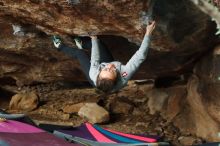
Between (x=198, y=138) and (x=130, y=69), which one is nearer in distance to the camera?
(x=130, y=69)

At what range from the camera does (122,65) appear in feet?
21.2

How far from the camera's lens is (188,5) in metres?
6.49

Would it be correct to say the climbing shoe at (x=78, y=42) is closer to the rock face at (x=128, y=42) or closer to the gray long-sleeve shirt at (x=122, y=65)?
the rock face at (x=128, y=42)

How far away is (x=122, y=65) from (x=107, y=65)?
0.81 feet

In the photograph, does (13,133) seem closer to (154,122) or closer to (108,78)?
(108,78)

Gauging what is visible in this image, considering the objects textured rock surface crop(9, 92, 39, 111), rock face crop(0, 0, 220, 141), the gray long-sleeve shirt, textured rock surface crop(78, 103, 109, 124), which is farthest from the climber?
textured rock surface crop(9, 92, 39, 111)

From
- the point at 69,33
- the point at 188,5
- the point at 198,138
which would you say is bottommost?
the point at 198,138

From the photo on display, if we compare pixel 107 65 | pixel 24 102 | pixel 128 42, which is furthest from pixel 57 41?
pixel 24 102

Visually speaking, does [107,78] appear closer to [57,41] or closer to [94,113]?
[57,41]

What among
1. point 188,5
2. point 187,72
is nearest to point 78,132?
point 188,5

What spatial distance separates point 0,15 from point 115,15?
204 cm

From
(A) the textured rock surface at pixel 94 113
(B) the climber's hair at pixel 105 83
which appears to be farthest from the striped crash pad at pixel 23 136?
(A) the textured rock surface at pixel 94 113

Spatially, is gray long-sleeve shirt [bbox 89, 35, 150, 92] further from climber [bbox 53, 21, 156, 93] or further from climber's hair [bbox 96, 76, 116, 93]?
climber's hair [bbox 96, 76, 116, 93]

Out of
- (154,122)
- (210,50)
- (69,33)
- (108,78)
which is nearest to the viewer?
(108,78)
